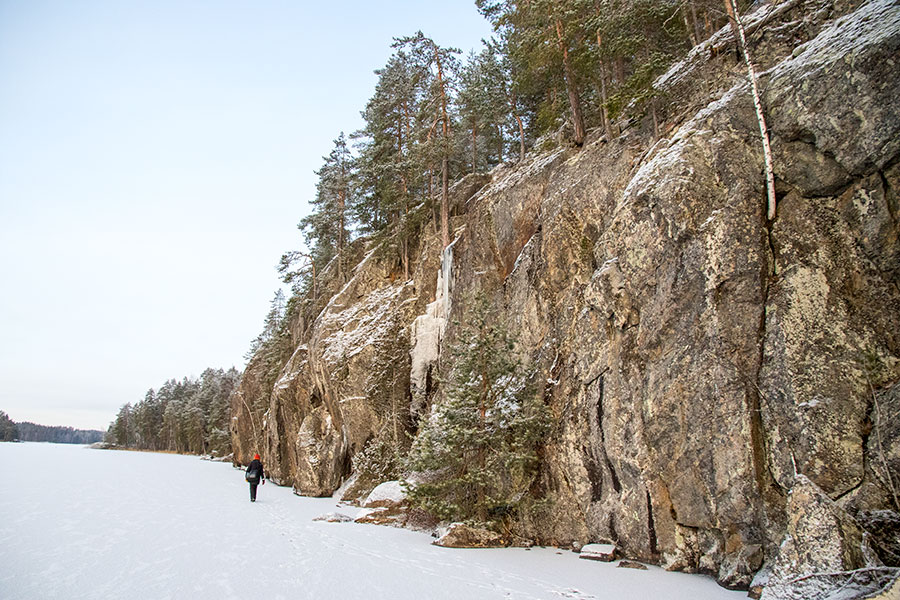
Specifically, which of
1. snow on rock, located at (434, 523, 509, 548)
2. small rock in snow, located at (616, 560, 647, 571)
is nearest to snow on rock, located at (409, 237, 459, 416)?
snow on rock, located at (434, 523, 509, 548)

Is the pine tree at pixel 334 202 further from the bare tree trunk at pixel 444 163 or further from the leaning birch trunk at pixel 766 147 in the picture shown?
the leaning birch trunk at pixel 766 147

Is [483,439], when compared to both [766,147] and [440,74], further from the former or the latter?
[440,74]

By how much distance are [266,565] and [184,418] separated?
7701cm

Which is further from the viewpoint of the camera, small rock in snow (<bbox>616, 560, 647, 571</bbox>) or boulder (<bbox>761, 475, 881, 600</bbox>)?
small rock in snow (<bbox>616, 560, 647, 571</bbox>)

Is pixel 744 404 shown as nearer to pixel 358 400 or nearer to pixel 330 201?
pixel 358 400

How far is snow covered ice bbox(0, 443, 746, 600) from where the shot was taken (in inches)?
241

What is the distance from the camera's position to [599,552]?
8648mm

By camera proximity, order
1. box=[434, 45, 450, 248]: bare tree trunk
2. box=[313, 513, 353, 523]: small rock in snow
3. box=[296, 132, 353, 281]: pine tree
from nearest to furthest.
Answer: box=[313, 513, 353, 523]: small rock in snow → box=[434, 45, 450, 248]: bare tree trunk → box=[296, 132, 353, 281]: pine tree

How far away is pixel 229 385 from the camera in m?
67.2

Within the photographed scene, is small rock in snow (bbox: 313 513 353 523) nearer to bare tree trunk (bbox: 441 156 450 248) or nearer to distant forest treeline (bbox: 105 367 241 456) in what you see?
bare tree trunk (bbox: 441 156 450 248)

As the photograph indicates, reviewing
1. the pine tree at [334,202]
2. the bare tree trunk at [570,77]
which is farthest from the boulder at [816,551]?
the pine tree at [334,202]

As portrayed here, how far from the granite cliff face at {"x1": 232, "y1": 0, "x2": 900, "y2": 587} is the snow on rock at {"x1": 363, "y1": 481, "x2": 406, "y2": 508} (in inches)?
212

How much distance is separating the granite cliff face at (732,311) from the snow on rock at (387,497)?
5375mm

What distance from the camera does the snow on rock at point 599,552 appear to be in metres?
8.56
